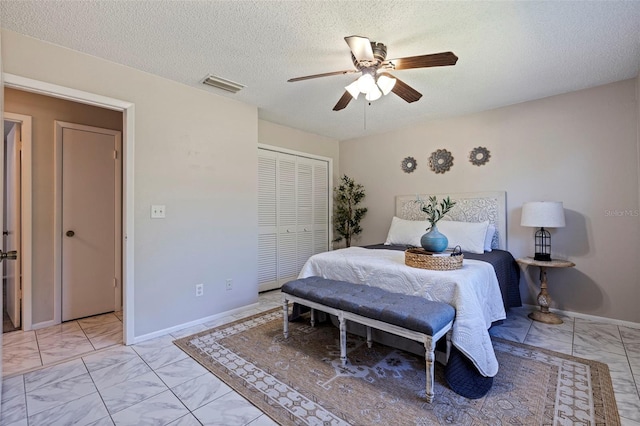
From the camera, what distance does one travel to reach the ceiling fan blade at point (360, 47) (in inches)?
68.4

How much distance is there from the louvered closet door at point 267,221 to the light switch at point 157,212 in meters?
1.40

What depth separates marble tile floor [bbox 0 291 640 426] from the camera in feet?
5.34

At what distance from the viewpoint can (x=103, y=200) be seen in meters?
3.28

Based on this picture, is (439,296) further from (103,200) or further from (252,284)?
(103,200)

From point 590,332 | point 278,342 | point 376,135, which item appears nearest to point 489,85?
point 376,135

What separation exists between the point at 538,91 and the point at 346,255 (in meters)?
Result: 2.59

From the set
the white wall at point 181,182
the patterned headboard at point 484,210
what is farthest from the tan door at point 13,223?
the patterned headboard at point 484,210

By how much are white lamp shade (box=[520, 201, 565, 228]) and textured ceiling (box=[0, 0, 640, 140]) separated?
118 centimetres

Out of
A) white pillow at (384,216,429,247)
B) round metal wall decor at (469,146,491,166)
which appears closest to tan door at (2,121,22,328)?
white pillow at (384,216,429,247)

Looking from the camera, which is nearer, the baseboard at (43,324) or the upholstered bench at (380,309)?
the upholstered bench at (380,309)

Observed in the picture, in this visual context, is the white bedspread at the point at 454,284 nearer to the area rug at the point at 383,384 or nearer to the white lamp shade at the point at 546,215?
the area rug at the point at 383,384

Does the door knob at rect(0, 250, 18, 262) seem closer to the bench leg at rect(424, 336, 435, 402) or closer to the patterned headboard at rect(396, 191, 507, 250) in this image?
the bench leg at rect(424, 336, 435, 402)

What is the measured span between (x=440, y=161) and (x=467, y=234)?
1.14 m

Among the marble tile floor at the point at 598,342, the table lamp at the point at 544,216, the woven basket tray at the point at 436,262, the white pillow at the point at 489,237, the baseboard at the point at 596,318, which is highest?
the table lamp at the point at 544,216
